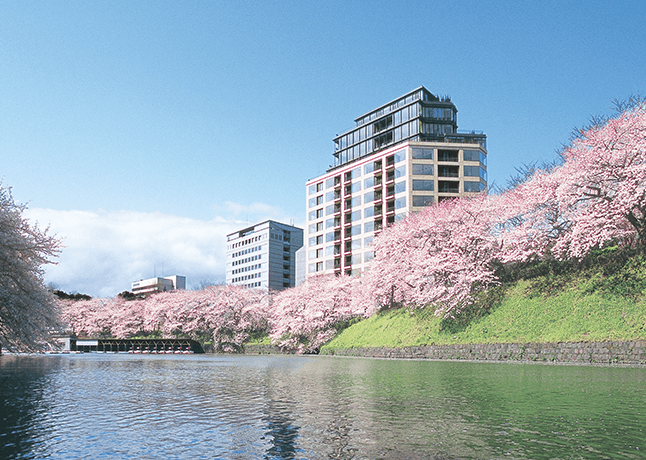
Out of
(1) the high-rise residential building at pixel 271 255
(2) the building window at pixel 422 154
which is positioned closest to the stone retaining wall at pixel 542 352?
(2) the building window at pixel 422 154

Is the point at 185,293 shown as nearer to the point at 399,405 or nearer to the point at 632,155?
the point at 632,155

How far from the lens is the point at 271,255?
185750mm

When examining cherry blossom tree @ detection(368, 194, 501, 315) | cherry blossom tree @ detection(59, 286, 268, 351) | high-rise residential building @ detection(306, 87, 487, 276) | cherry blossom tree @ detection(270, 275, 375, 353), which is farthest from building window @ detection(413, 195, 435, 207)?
cherry blossom tree @ detection(59, 286, 268, 351)

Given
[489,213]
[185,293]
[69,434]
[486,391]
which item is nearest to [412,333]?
[489,213]

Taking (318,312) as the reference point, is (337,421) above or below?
below

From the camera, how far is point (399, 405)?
1563 centimetres

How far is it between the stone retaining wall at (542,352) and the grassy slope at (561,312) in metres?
0.65

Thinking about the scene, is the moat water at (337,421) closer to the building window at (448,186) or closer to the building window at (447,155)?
the building window at (448,186)

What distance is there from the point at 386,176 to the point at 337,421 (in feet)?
310

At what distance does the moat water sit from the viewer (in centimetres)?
987

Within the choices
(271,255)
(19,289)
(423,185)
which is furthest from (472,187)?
(271,255)

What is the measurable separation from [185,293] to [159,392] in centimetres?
8984

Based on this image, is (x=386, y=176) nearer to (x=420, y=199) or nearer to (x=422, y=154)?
(x=422, y=154)

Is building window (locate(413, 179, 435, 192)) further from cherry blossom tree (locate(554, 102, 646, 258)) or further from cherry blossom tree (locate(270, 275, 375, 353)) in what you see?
cherry blossom tree (locate(554, 102, 646, 258))
